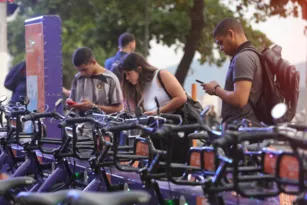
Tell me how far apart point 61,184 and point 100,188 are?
2.51 ft

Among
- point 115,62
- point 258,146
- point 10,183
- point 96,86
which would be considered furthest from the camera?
point 115,62

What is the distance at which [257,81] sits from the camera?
509cm

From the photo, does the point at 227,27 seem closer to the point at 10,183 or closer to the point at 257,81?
the point at 257,81

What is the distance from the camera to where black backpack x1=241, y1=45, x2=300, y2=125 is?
5.05 m

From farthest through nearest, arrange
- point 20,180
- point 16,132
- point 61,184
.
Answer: point 16,132 → point 61,184 → point 20,180

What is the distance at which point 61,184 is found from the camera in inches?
234

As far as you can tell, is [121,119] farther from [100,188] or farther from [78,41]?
[78,41]

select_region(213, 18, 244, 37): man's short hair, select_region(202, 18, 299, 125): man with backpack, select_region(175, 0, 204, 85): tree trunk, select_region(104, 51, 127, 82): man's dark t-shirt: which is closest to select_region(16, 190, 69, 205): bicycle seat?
select_region(202, 18, 299, 125): man with backpack

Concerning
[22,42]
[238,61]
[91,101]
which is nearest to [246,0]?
[91,101]

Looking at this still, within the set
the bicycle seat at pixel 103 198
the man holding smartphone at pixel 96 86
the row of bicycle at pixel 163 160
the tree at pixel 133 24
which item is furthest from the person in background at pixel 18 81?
the bicycle seat at pixel 103 198

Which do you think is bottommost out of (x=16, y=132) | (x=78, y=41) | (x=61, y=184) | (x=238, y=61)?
Result: (x=61, y=184)

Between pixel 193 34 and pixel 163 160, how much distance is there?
8.33 meters

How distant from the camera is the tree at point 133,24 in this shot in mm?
13188

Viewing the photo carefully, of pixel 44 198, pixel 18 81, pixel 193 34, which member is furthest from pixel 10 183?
pixel 193 34
